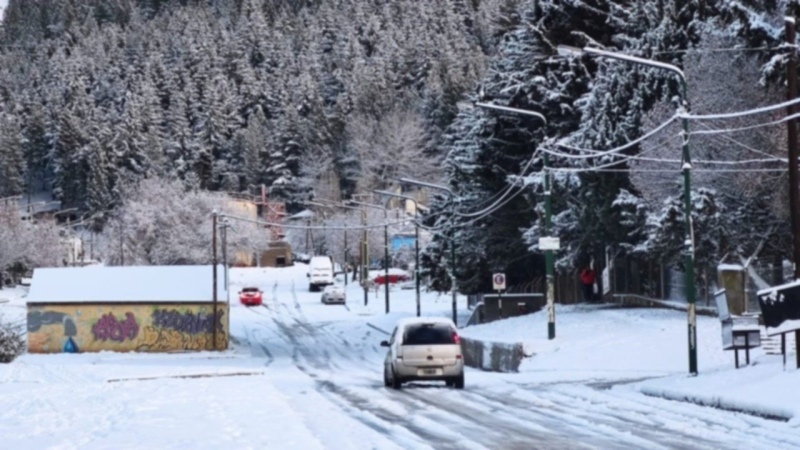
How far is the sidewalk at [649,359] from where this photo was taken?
71.7ft

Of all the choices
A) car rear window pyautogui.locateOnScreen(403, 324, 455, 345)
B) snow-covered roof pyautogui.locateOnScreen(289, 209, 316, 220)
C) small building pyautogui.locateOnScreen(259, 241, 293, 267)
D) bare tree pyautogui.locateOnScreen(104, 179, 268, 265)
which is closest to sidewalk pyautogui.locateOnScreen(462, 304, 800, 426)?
car rear window pyautogui.locateOnScreen(403, 324, 455, 345)

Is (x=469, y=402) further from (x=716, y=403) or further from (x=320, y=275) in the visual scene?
(x=320, y=275)

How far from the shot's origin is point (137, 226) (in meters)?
125

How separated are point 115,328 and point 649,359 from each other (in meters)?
36.5

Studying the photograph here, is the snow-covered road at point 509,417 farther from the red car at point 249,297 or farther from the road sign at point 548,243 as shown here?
the red car at point 249,297

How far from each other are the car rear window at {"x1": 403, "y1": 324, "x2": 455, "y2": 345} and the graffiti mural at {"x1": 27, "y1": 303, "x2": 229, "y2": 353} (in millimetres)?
35905

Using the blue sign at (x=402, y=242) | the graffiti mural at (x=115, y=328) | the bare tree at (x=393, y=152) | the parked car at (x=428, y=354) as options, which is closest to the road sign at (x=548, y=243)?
the parked car at (x=428, y=354)

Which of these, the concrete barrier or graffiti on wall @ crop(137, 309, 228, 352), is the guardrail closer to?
the concrete barrier

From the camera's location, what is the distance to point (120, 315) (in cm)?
6419

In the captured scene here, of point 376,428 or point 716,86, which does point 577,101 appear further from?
point 376,428

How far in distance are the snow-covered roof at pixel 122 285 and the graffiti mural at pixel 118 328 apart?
396 millimetres

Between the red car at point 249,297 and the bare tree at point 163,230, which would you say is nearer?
the red car at point 249,297

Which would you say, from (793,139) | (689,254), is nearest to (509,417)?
(793,139)

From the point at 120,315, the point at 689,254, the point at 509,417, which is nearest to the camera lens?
the point at 509,417
